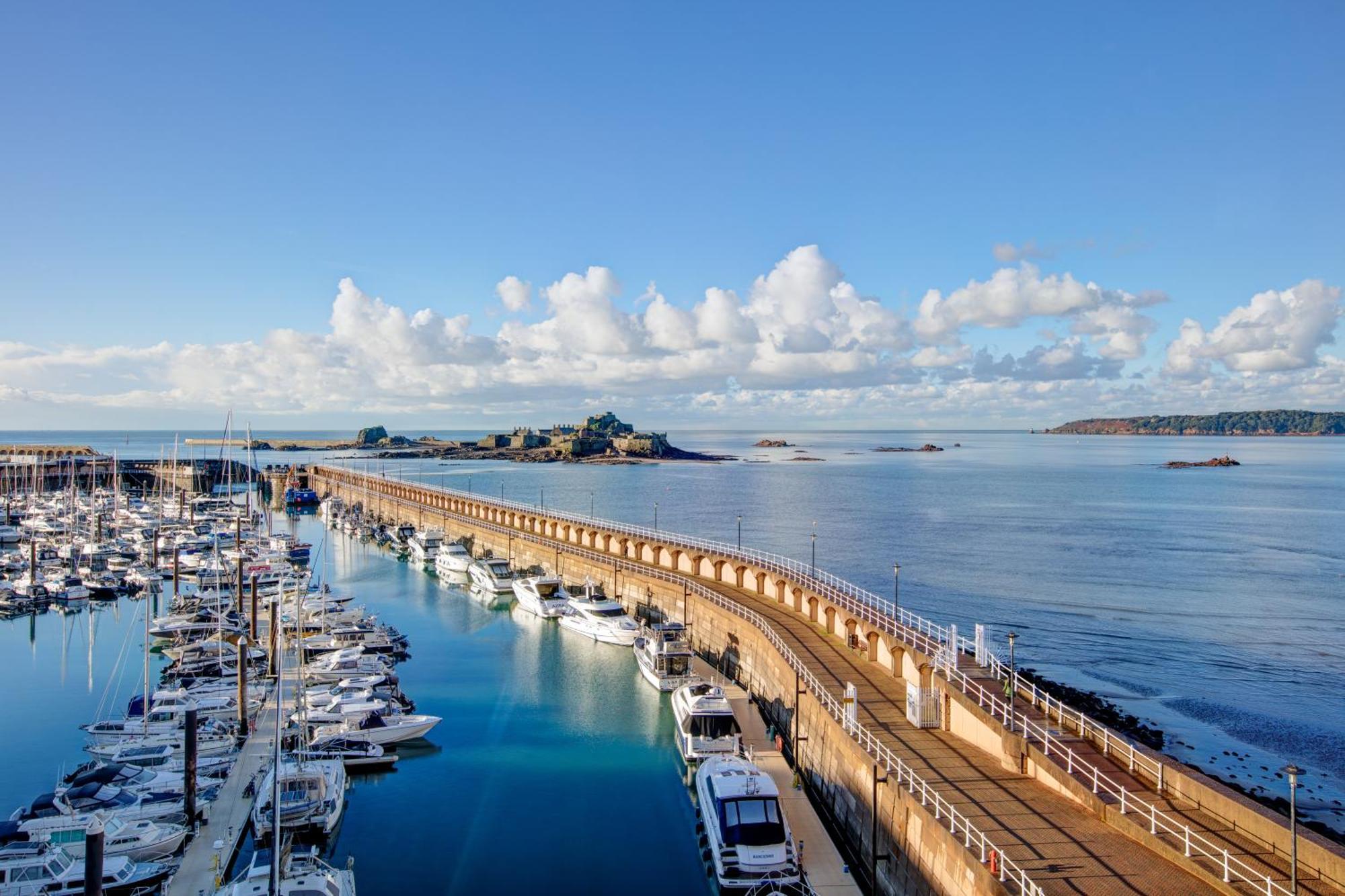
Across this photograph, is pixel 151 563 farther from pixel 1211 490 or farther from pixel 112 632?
pixel 1211 490

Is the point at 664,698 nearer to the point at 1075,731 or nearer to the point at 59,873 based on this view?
the point at 1075,731

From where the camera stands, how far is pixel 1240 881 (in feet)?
48.1

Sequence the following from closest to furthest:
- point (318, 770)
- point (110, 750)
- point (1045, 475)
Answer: point (318, 770) < point (110, 750) < point (1045, 475)

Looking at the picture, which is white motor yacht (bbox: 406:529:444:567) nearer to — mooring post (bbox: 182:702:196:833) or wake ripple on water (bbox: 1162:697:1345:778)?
mooring post (bbox: 182:702:196:833)

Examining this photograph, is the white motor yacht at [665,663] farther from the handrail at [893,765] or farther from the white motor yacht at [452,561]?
the white motor yacht at [452,561]

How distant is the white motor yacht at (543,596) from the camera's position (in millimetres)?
52812

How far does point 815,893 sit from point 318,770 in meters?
15.4

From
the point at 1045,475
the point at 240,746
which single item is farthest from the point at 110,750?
the point at 1045,475

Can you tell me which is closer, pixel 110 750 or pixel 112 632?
pixel 110 750

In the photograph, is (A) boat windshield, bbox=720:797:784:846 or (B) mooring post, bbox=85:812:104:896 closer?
(B) mooring post, bbox=85:812:104:896

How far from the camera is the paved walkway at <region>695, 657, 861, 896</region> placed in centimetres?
2036

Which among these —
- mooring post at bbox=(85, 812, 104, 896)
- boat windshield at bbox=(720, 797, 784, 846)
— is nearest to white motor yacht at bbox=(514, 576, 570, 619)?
boat windshield at bbox=(720, 797, 784, 846)

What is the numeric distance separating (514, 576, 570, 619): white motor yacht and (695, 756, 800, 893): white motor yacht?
3038cm

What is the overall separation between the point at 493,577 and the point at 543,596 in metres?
8.32
